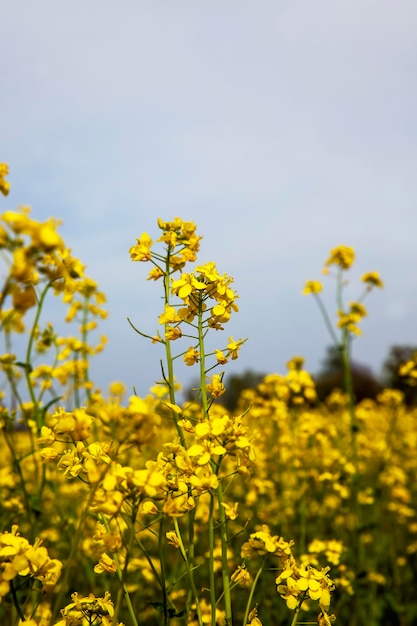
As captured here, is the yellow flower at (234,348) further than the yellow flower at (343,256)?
No

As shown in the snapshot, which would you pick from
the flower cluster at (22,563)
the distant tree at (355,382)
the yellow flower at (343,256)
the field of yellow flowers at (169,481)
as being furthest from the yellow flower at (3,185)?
the distant tree at (355,382)

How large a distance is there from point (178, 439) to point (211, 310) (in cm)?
40

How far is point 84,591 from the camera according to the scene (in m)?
4.25

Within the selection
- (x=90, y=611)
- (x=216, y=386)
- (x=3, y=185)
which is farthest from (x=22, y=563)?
(x=3, y=185)

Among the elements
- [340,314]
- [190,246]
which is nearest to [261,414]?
[340,314]

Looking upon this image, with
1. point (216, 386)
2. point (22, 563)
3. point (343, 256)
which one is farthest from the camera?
point (343, 256)

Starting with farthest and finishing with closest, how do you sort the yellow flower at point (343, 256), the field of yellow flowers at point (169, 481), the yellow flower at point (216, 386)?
1. the yellow flower at point (343, 256)
2. the yellow flower at point (216, 386)
3. the field of yellow flowers at point (169, 481)

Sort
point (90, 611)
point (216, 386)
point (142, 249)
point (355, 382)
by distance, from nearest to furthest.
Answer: point (90, 611), point (216, 386), point (142, 249), point (355, 382)

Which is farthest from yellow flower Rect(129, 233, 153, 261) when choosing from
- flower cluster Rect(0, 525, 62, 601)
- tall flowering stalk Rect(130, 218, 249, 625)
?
flower cluster Rect(0, 525, 62, 601)

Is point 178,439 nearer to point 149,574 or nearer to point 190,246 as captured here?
point 190,246

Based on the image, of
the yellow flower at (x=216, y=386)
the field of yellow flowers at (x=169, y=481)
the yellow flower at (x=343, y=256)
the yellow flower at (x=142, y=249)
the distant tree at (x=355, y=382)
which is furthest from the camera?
the distant tree at (x=355, y=382)

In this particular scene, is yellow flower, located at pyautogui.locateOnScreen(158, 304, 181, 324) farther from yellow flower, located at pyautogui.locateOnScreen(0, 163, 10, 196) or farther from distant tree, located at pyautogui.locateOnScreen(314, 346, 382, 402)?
distant tree, located at pyautogui.locateOnScreen(314, 346, 382, 402)

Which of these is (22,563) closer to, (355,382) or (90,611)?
A: (90,611)

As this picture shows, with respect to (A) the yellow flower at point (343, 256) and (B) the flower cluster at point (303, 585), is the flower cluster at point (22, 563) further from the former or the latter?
(A) the yellow flower at point (343, 256)
